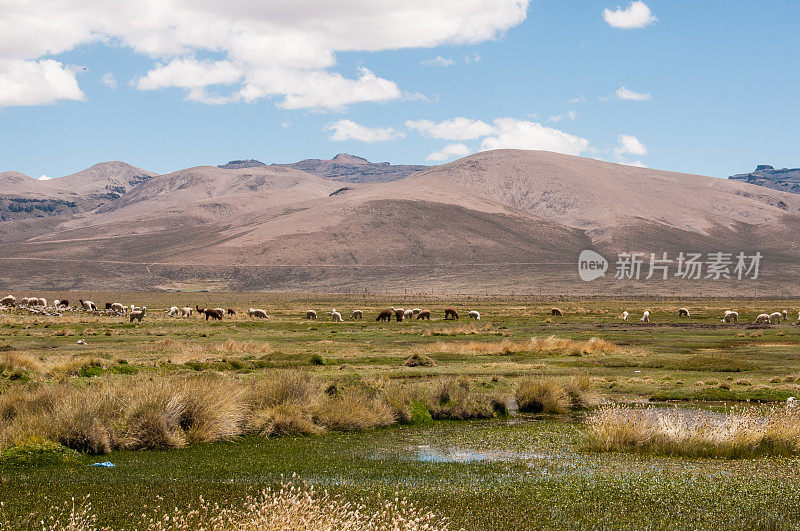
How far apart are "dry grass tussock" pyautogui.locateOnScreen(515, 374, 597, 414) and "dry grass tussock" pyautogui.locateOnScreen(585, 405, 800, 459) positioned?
4.87 metres

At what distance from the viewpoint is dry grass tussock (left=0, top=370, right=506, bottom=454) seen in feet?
49.1

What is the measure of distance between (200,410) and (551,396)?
10065 mm

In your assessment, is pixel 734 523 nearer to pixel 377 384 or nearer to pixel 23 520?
pixel 23 520

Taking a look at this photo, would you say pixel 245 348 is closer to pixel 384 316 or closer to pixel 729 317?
pixel 384 316

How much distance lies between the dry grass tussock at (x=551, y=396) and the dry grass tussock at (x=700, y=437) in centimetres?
487

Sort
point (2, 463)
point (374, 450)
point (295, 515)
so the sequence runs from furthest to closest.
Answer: point (374, 450) < point (2, 463) < point (295, 515)

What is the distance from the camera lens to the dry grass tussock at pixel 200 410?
14969mm

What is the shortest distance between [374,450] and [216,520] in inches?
259

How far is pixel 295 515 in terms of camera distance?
8.11 m

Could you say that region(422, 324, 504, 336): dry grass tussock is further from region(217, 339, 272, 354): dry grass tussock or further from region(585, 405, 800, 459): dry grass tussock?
region(585, 405, 800, 459): dry grass tussock

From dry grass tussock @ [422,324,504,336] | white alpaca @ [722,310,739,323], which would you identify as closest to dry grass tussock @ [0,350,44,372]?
dry grass tussock @ [422,324,504,336]

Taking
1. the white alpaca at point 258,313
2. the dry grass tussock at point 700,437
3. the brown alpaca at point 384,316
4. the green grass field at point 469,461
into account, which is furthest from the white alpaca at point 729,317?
the dry grass tussock at point 700,437

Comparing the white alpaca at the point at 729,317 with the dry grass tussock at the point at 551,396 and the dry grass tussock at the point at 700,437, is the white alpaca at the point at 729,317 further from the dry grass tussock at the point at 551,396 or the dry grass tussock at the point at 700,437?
the dry grass tussock at the point at 700,437

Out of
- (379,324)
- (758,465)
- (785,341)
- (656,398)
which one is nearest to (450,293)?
(379,324)
